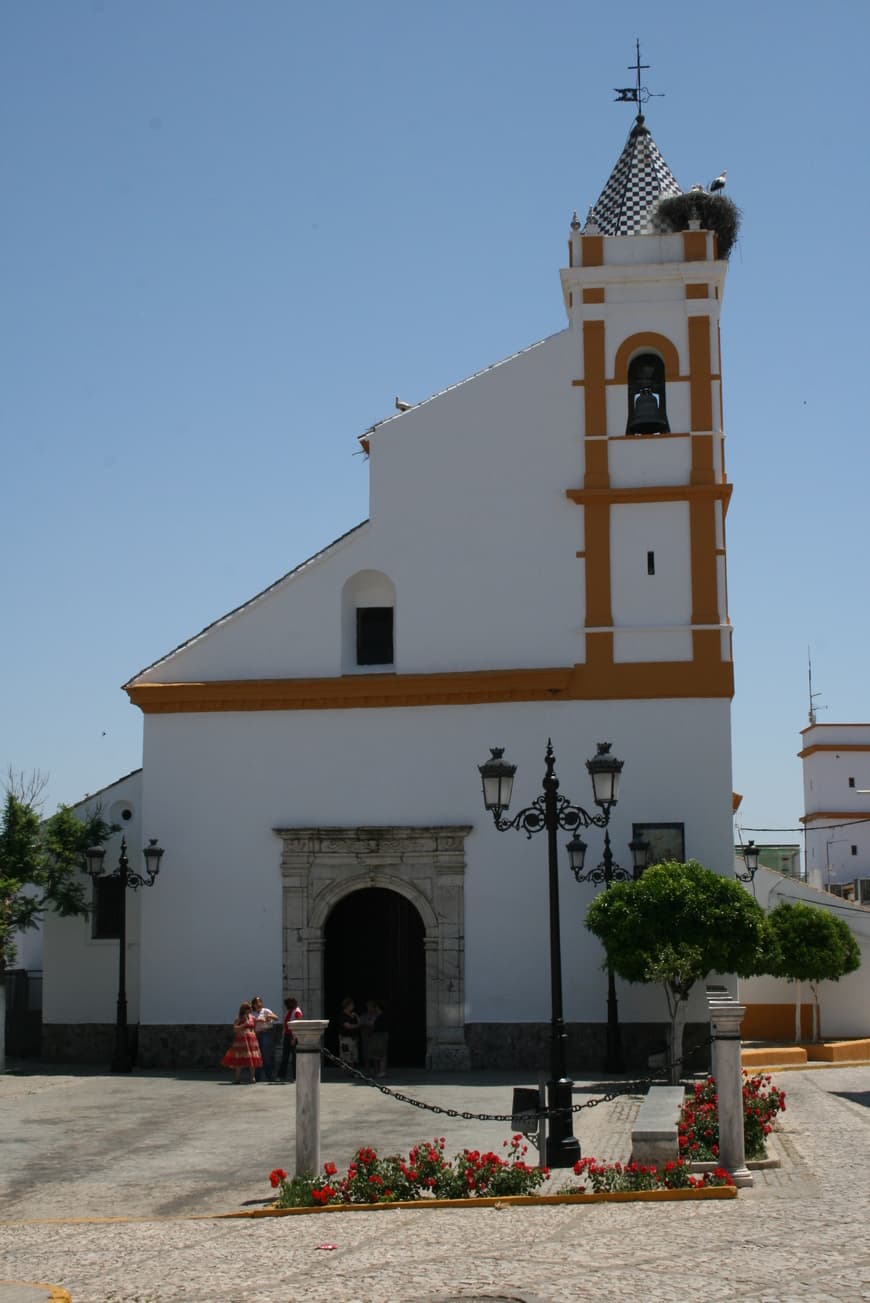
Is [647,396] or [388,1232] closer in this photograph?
[388,1232]

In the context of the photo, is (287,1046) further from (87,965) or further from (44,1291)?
(44,1291)

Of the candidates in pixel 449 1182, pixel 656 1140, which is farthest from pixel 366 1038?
pixel 449 1182

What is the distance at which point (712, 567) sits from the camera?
22.1 meters

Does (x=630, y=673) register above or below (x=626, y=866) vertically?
above

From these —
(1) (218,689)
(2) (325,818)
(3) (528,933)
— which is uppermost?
(1) (218,689)

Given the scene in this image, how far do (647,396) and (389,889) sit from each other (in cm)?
828

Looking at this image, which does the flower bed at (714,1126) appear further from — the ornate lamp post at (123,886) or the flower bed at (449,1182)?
the ornate lamp post at (123,886)

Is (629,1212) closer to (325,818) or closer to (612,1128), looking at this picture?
(612,1128)

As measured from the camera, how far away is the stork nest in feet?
75.5

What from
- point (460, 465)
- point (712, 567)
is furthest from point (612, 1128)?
point (460, 465)

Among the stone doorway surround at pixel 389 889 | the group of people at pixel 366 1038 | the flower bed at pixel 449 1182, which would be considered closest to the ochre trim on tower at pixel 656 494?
the stone doorway surround at pixel 389 889

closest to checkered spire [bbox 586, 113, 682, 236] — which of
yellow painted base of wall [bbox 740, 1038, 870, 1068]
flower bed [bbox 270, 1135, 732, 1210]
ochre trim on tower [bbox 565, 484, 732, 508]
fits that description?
ochre trim on tower [bbox 565, 484, 732, 508]

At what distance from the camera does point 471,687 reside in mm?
22031

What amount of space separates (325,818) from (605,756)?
7.72 metres
